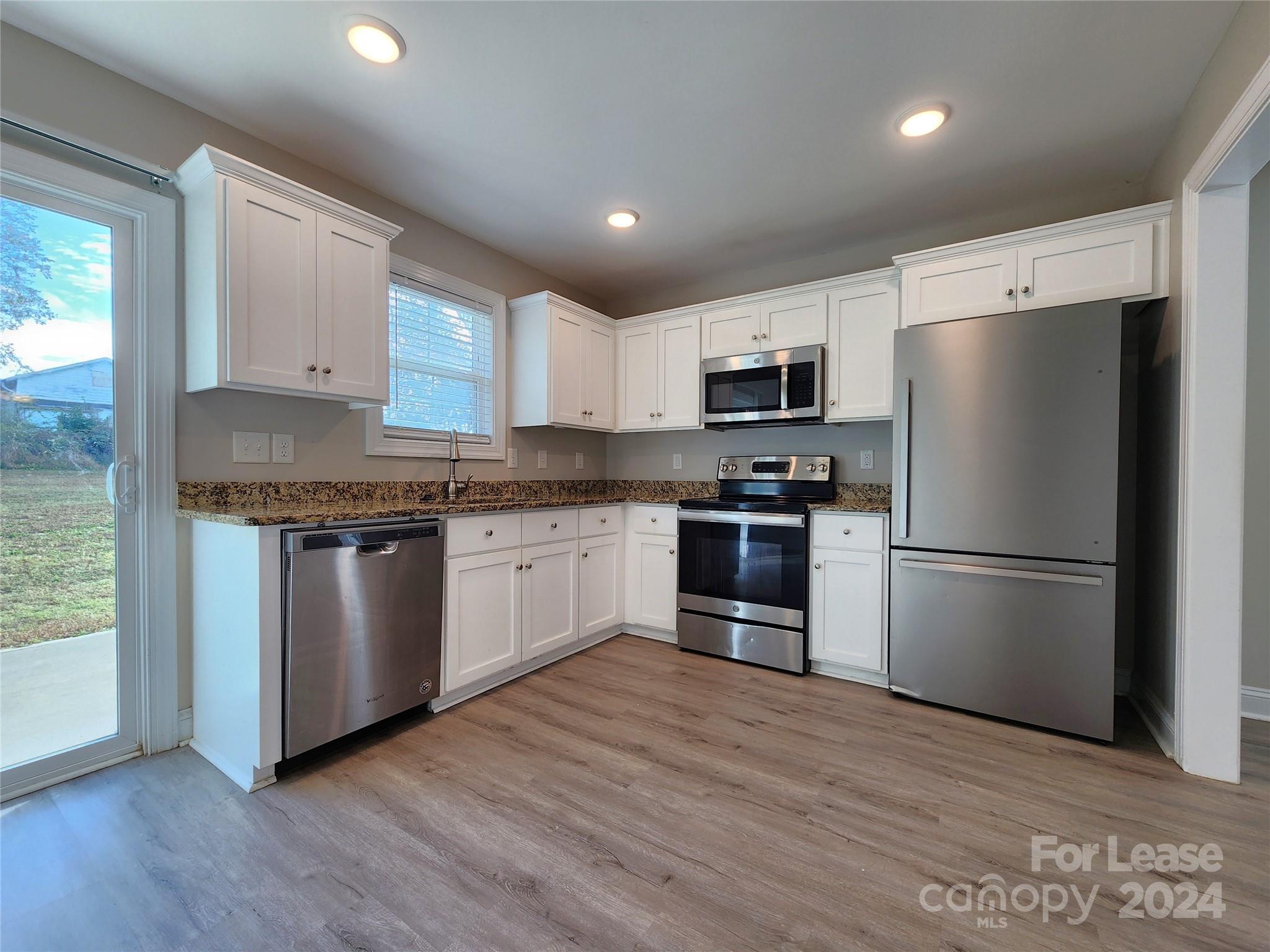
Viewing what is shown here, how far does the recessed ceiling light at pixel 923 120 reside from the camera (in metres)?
2.06

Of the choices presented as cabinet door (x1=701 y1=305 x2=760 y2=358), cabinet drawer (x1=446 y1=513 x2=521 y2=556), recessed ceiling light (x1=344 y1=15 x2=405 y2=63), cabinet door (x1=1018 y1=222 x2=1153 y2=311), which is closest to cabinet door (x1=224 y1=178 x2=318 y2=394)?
recessed ceiling light (x1=344 y1=15 x2=405 y2=63)

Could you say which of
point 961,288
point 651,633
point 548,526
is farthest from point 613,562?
point 961,288

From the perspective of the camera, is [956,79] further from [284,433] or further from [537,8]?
[284,433]

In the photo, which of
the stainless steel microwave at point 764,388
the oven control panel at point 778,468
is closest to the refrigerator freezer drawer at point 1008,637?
the oven control panel at point 778,468

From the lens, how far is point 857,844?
5.16 feet

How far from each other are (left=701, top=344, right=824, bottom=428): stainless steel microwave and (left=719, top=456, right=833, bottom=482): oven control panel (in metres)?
0.26

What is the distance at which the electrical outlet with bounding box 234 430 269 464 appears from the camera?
2215 mm

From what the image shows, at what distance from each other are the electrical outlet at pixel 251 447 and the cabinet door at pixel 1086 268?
3.41 meters

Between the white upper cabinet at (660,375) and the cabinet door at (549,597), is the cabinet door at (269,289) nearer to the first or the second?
the cabinet door at (549,597)

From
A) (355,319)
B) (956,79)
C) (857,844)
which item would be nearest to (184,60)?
(355,319)

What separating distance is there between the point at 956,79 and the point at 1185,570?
1976 millimetres

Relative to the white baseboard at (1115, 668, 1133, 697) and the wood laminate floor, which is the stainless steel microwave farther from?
the white baseboard at (1115, 668, 1133, 697)

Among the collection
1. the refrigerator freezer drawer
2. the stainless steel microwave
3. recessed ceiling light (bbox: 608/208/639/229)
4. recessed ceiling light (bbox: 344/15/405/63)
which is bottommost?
the refrigerator freezer drawer

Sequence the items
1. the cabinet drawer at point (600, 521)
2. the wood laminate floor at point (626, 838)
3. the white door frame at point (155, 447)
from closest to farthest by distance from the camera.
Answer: the wood laminate floor at point (626, 838) < the white door frame at point (155, 447) < the cabinet drawer at point (600, 521)
